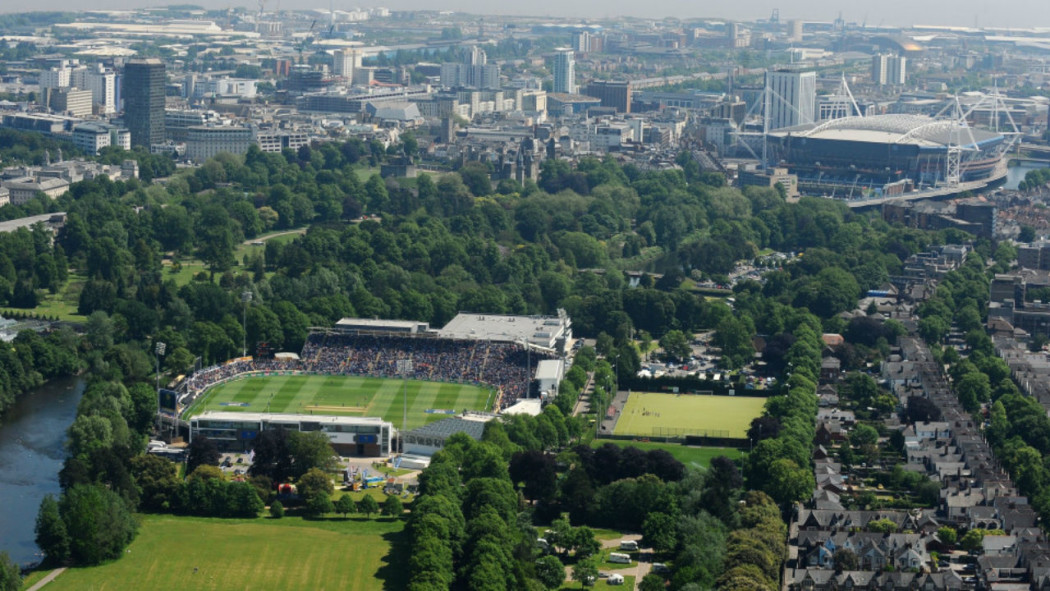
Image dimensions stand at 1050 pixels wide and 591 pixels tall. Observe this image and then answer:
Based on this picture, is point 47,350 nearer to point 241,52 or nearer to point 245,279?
point 245,279

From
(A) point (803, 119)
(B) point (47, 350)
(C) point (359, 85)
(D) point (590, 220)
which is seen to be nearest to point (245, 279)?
(B) point (47, 350)

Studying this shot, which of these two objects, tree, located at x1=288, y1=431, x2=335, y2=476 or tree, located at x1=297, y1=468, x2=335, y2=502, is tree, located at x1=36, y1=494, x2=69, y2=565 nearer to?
tree, located at x1=297, y1=468, x2=335, y2=502

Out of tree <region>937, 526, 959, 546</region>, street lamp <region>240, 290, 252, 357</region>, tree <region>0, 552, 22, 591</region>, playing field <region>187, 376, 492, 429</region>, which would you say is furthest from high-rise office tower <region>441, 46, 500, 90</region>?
tree <region>0, 552, 22, 591</region>

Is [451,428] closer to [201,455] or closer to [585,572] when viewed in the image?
[201,455]

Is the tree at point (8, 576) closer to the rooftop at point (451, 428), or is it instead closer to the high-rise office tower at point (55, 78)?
the rooftop at point (451, 428)

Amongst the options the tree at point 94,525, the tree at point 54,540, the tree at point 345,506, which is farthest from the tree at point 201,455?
the tree at point 54,540

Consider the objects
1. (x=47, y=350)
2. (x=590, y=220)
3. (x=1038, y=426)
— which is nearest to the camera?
(x=1038, y=426)
